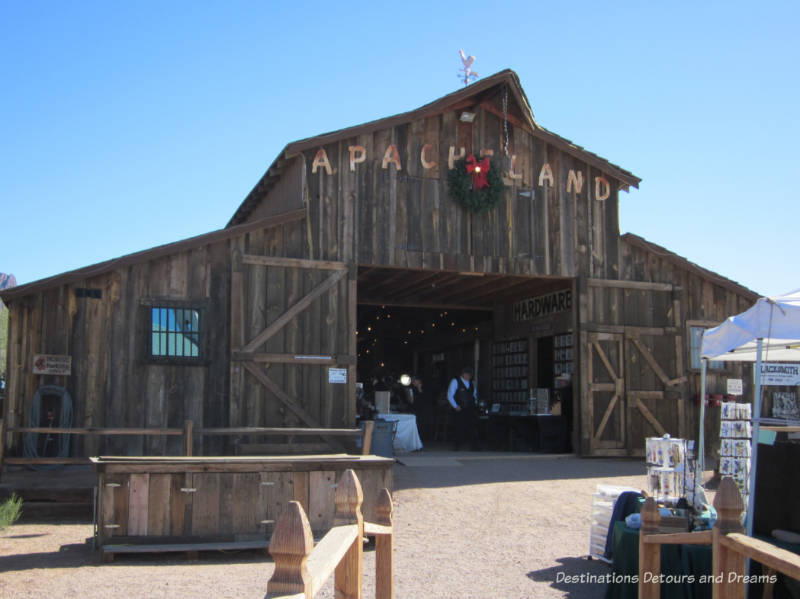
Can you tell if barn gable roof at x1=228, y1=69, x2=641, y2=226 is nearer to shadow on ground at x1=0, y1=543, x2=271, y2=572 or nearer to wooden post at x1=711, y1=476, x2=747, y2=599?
shadow on ground at x1=0, y1=543, x2=271, y2=572

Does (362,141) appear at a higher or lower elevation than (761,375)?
higher

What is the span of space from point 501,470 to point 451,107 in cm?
641

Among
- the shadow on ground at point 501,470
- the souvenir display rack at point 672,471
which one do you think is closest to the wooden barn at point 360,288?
the shadow on ground at point 501,470

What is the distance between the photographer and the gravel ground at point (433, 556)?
23.1ft

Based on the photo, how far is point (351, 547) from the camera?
161 inches

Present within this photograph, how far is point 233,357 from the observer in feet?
42.1

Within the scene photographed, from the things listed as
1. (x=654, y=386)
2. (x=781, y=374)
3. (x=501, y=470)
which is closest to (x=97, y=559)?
(x=781, y=374)

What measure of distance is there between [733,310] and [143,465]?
1272 cm

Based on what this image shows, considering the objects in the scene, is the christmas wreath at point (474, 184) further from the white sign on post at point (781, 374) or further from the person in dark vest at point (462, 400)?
the white sign on post at point (781, 374)

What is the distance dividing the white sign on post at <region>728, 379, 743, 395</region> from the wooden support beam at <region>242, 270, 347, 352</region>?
8234mm

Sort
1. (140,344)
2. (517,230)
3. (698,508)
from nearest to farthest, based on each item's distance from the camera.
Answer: (698,508) < (140,344) < (517,230)

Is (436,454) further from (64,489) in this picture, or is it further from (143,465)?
(143,465)

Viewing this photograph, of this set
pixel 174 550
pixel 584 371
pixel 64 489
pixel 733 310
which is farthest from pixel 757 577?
pixel 733 310

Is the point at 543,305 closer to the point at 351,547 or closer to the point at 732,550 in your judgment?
the point at 732,550
